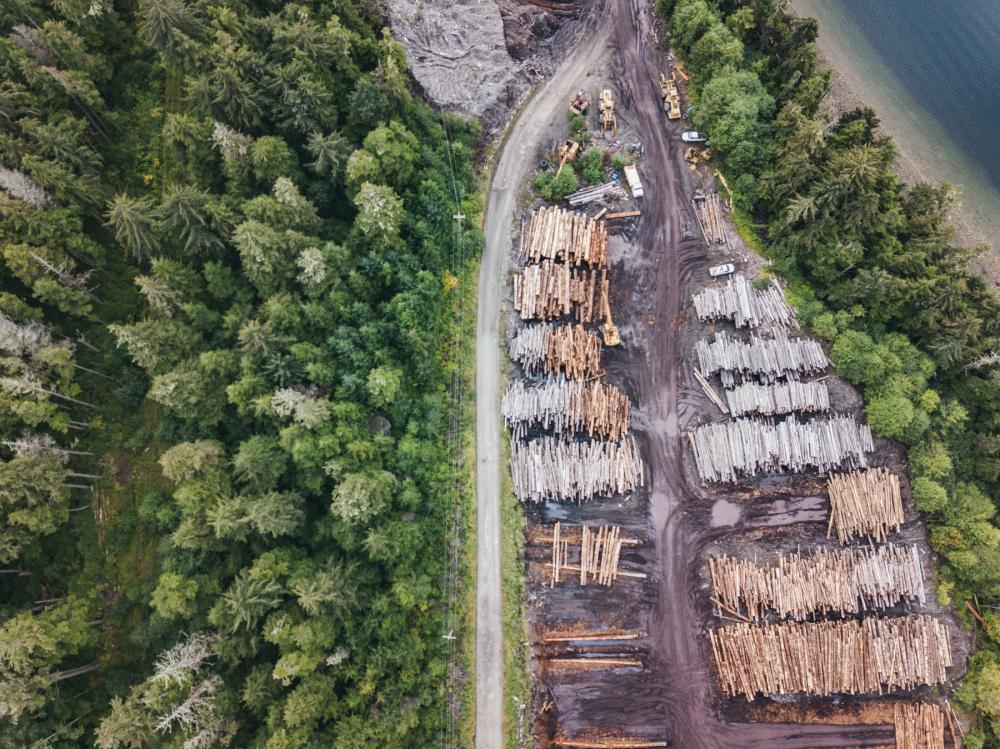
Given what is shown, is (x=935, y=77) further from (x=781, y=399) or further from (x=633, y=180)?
(x=781, y=399)

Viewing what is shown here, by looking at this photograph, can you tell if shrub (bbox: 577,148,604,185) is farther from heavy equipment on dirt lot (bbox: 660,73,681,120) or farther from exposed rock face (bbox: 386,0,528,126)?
exposed rock face (bbox: 386,0,528,126)

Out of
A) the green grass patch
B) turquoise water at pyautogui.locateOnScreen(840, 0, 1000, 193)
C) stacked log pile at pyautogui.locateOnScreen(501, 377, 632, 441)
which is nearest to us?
the green grass patch

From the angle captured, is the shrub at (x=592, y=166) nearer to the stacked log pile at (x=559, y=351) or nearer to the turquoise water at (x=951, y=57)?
the stacked log pile at (x=559, y=351)

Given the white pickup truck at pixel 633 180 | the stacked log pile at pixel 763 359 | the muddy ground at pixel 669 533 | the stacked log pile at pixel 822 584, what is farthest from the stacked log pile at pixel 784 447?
the white pickup truck at pixel 633 180

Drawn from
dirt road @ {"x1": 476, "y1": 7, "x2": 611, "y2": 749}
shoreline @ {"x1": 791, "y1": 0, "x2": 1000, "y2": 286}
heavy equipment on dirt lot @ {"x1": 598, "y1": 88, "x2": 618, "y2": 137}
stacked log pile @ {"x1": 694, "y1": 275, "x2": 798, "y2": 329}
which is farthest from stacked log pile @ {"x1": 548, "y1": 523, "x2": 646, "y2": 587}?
shoreline @ {"x1": 791, "y1": 0, "x2": 1000, "y2": 286}

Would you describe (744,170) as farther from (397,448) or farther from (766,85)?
(397,448)

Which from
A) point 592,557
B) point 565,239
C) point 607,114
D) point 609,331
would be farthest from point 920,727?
point 607,114

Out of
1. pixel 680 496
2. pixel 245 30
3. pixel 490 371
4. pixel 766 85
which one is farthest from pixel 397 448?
pixel 766 85
